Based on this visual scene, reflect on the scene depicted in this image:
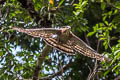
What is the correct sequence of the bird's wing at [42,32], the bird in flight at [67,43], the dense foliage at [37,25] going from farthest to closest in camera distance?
the dense foliage at [37,25], the bird in flight at [67,43], the bird's wing at [42,32]

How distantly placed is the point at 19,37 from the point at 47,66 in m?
0.59

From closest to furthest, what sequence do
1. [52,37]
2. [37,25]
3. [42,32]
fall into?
[42,32] < [52,37] < [37,25]

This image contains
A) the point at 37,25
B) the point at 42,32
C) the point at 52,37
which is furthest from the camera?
the point at 37,25

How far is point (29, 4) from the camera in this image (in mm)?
3623

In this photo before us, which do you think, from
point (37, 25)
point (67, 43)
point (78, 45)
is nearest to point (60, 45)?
point (67, 43)

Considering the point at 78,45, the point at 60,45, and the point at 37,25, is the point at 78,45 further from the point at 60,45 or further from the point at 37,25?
the point at 37,25

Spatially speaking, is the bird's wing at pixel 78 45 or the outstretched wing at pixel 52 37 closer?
the outstretched wing at pixel 52 37

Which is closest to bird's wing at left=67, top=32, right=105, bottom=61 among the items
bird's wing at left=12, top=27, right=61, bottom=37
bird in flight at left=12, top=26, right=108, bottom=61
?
bird in flight at left=12, top=26, right=108, bottom=61

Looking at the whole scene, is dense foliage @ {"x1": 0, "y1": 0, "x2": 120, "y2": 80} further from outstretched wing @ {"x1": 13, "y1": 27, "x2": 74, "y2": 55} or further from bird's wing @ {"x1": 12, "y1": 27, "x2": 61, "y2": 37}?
bird's wing @ {"x1": 12, "y1": 27, "x2": 61, "y2": 37}

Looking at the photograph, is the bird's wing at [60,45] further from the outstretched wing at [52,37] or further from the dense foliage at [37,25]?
the dense foliage at [37,25]

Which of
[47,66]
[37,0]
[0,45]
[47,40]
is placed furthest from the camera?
[47,66]

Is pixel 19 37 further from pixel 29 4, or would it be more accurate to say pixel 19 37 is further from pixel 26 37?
pixel 29 4

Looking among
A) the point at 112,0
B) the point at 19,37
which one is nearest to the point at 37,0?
the point at 19,37

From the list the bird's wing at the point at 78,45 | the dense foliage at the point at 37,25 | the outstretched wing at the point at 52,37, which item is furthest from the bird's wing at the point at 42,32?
the dense foliage at the point at 37,25
